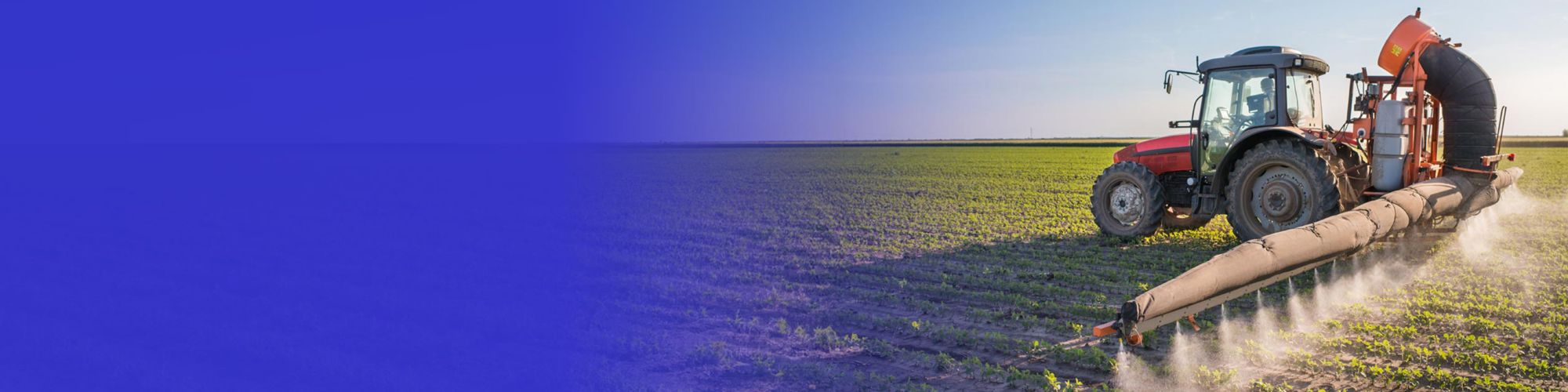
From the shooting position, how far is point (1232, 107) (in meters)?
10.9

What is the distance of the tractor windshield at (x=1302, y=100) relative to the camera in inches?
412

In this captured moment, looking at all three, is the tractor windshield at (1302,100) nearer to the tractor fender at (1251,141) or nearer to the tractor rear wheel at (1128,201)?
the tractor fender at (1251,141)

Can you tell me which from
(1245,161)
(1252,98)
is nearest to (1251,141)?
(1245,161)

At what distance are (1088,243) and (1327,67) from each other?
339 cm

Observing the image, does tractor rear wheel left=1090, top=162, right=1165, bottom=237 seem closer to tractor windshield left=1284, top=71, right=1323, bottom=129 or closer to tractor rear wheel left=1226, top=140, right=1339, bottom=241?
tractor rear wheel left=1226, top=140, right=1339, bottom=241

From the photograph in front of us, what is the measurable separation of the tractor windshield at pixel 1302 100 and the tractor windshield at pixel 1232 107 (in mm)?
188

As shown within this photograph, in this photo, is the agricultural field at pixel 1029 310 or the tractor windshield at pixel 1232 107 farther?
the tractor windshield at pixel 1232 107

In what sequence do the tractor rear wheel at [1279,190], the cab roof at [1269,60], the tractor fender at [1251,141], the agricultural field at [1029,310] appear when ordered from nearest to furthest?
the agricultural field at [1029,310] → the tractor rear wheel at [1279,190] → the tractor fender at [1251,141] → the cab roof at [1269,60]

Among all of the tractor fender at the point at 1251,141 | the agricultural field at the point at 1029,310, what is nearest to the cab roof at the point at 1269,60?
the tractor fender at the point at 1251,141

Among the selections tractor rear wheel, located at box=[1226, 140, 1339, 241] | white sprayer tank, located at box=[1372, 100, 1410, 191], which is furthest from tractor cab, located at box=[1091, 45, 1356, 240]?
white sprayer tank, located at box=[1372, 100, 1410, 191]

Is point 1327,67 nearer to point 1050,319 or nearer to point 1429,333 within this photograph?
point 1429,333

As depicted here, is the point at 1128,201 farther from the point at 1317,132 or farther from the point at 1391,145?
the point at 1391,145

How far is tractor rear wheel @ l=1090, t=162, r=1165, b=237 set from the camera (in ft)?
37.9

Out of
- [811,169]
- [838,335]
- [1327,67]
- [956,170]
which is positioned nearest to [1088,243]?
[1327,67]
